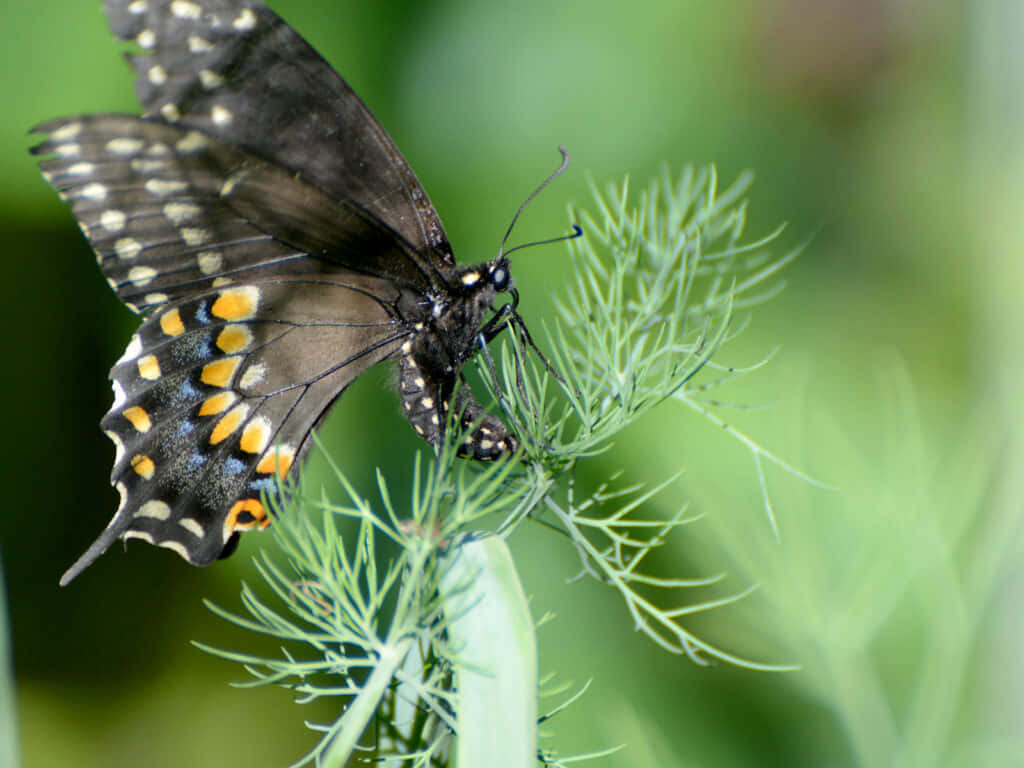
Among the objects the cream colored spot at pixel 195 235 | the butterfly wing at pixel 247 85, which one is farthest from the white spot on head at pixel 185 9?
the cream colored spot at pixel 195 235

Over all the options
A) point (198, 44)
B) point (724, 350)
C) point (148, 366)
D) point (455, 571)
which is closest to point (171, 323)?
point (148, 366)

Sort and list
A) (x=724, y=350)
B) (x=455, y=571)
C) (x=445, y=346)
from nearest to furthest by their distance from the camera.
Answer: (x=455, y=571)
(x=445, y=346)
(x=724, y=350)

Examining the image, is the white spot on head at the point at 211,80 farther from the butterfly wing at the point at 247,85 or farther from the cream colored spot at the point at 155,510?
the cream colored spot at the point at 155,510

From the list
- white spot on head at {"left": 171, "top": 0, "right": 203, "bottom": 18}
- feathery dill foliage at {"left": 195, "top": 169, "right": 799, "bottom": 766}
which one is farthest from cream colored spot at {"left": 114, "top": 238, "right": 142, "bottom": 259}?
feathery dill foliage at {"left": 195, "top": 169, "right": 799, "bottom": 766}

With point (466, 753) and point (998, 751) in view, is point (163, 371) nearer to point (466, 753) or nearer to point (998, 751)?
point (466, 753)

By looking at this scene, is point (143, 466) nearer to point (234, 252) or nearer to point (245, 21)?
point (234, 252)
